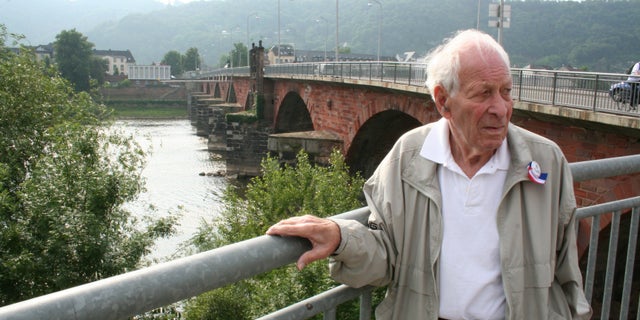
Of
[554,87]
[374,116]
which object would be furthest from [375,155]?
[554,87]

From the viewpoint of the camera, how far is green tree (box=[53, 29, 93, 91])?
8200cm

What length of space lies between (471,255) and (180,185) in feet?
95.6

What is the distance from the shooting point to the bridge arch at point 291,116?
35344mm

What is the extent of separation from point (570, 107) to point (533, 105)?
0.78 meters

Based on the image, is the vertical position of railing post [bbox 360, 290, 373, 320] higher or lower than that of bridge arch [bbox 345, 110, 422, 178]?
higher

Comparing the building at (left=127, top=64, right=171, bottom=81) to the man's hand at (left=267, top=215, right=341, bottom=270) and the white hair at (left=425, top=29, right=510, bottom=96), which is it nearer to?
the white hair at (left=425, top=29, right=510, bottom=96)

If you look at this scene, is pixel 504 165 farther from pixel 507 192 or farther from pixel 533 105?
pixel 533 105

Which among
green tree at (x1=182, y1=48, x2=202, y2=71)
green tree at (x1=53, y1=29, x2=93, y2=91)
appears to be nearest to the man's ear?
green tree at (x1=53, y1=29, x2=93, y2=91)

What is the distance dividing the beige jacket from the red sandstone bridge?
10cm

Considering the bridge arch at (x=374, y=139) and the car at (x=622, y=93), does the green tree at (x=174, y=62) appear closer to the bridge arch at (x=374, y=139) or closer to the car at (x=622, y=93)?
the bridge arch at (x=374, y=139)

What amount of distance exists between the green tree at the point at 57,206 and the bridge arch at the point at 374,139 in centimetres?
868

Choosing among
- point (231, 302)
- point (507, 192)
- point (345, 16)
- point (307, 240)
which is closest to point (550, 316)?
point (507, 192)

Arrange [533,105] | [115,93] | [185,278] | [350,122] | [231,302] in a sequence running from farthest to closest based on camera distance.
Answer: [115,93], [350,122], [231,302], [533,105], [185,278]

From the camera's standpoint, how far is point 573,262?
1.87m
